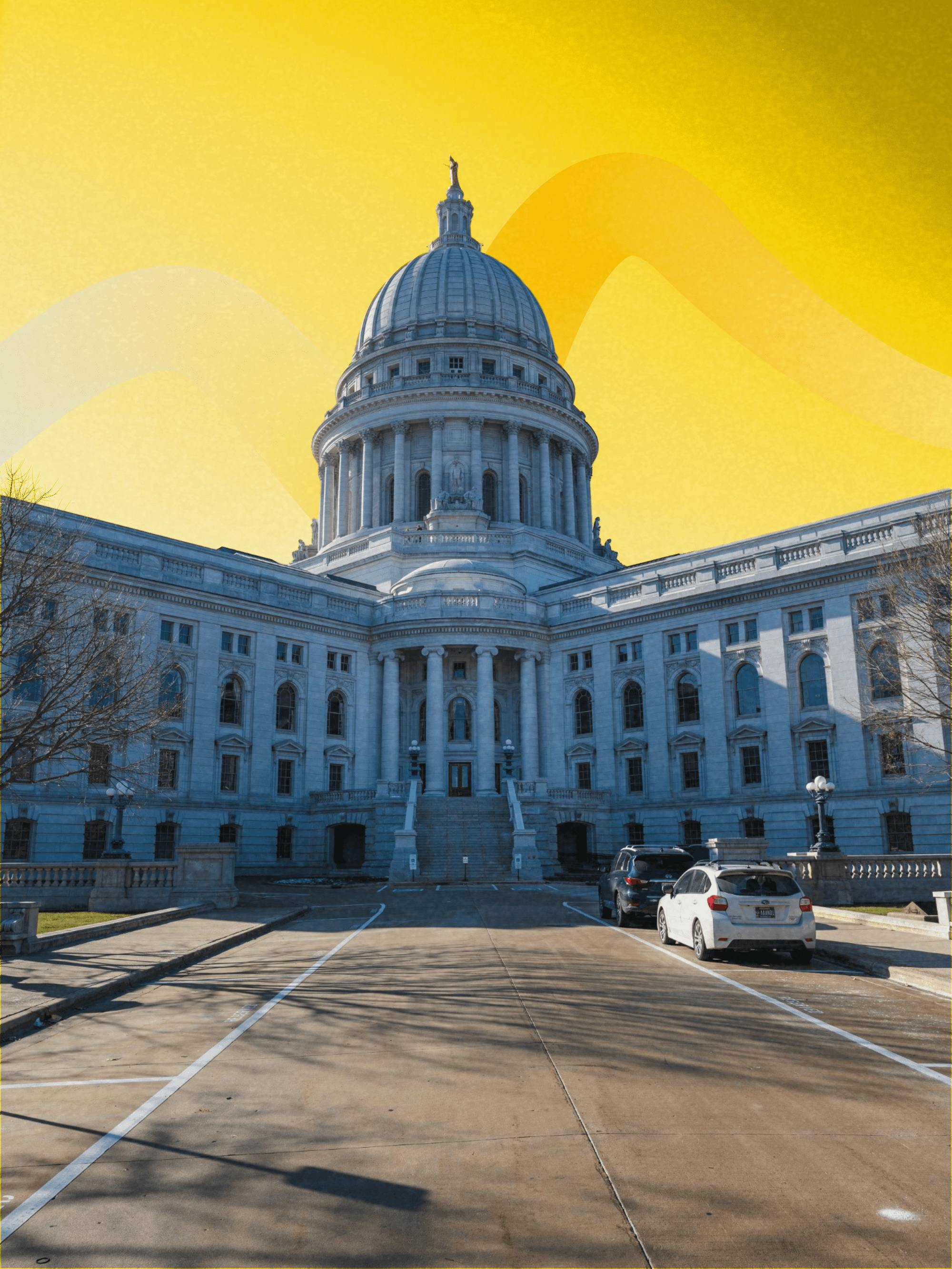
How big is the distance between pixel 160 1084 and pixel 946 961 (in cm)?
1268

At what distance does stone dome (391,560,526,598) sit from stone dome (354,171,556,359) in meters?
29.2

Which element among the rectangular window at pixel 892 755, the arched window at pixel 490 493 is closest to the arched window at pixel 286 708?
the arched window at pixel 490 493

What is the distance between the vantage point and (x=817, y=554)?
A: 48.5 meters

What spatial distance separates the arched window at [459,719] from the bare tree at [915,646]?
24.2 m

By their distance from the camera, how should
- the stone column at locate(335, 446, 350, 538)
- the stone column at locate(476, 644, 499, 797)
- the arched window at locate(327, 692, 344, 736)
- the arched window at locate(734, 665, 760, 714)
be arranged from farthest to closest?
1. the stone column at locate(335, 446, 350, 538)
2. the arched window at locate(327, 692, 344, 736)
3. the stone column at locate(476, 644, 499, 797)
4. the arched window at locate(734, 665, 760, 714)

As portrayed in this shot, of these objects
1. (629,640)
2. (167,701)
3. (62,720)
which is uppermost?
(629,640)

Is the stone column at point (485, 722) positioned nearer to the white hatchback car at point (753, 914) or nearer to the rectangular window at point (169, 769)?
the rectangular window at point (169, 769)

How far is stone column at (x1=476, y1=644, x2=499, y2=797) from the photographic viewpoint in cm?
5672

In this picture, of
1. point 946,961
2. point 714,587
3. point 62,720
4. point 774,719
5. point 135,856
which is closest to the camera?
point 946,961

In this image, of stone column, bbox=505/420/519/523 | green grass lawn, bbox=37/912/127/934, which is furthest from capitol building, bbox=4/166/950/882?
green grass lawn, bbox=37/912/127/934

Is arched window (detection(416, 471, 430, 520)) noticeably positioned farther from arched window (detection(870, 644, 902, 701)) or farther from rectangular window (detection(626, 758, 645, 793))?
arched window (detection(870, 644, 902, 701))

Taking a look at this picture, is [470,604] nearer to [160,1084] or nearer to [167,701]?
[167,701]

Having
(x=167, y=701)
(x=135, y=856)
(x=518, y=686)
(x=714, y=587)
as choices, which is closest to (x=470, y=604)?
(x=518, y=686)

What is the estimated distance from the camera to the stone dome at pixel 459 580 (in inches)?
2459
